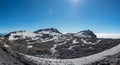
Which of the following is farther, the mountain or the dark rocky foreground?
the mountain

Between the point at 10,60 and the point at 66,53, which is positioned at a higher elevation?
the point at 10,60

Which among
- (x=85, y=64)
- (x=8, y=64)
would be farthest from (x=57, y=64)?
(x=8, y=64)

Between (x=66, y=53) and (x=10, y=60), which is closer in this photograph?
(x=10, y=60)

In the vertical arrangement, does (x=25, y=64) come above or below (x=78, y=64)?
above

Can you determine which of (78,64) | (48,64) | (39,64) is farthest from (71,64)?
(39,64)

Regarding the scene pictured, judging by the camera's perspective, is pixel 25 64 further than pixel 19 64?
Yes

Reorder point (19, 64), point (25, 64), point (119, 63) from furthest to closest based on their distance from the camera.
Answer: point (119, 63) → point (25, 64) → point (19, 64)

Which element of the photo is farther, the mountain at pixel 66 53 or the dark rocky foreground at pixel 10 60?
the mountain at pixel 66 53

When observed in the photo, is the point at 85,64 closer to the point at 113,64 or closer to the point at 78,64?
the point at 78,64

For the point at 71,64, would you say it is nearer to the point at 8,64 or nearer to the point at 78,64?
the point at 78,64

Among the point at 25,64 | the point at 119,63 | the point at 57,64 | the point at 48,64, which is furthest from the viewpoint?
the point at 57,64
